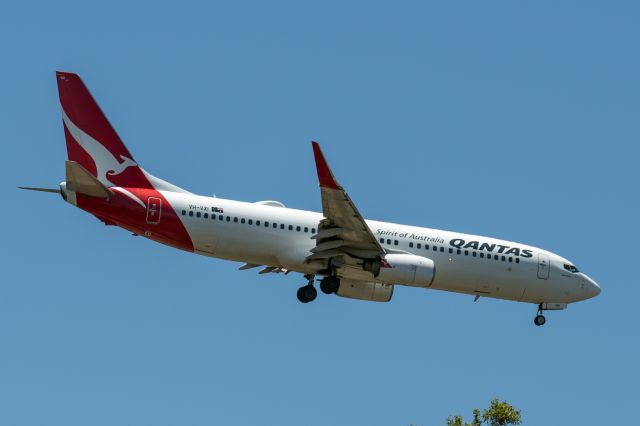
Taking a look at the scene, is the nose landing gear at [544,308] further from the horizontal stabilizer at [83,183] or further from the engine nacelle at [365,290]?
the horizontal stabilizer at [83,183]

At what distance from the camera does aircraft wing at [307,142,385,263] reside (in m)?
60.5

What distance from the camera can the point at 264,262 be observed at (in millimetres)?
64062

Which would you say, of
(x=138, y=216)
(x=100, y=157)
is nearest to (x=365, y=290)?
(x=138, y=216)

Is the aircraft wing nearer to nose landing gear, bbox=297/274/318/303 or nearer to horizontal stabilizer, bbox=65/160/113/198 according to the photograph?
nose landing gear, bbox=297/274/318/303

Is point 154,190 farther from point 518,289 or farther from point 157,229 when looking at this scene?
point 518,289

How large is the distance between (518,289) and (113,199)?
1876 cm

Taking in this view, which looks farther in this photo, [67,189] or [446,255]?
[446,255]

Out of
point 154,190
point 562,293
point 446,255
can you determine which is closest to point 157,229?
point 154,190

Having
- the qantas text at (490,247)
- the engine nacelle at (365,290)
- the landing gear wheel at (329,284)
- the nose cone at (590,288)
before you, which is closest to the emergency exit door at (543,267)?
the qantas text at (490,247)

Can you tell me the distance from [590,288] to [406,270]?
10524 millimetres

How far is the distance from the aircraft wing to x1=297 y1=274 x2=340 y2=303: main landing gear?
128 centimetres

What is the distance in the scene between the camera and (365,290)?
67.1m

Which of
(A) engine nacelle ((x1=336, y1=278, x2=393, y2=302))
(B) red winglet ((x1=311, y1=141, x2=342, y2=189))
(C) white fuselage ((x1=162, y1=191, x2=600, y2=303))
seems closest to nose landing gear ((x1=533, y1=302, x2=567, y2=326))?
(C) white fuselage ((x1=162, y1=191, x2=600, y2=303))

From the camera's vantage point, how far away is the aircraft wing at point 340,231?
60.5 m
